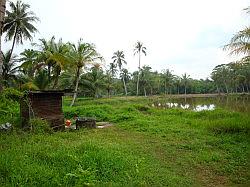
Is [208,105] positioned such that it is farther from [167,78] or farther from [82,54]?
[167,78]

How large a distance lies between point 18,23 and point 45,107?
2075cm

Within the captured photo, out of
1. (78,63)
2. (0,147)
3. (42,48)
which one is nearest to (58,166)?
(0,147)

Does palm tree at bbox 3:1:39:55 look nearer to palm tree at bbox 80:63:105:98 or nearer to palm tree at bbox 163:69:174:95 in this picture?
palm tree at bbox 80:63:105:98

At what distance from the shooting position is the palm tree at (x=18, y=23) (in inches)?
1264

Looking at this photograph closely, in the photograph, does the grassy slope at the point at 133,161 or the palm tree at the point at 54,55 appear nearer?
the grassy slope at the point at 133,161

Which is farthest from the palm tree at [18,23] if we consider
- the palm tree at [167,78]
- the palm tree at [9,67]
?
the palm tree at [167,78]

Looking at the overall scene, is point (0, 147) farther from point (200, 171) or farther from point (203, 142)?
point (203, 142)

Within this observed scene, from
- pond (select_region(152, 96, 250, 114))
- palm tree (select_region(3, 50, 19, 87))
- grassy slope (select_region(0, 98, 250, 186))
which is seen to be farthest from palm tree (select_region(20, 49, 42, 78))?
grassy slope (select_region(0, 98, 250, 186))

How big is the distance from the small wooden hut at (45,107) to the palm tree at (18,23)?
19769 mm

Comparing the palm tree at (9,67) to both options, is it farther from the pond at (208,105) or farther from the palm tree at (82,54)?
the pond at (208,105)

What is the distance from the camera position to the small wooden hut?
45.8 feet

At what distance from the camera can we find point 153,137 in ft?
42.7

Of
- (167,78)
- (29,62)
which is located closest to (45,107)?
(29,62)

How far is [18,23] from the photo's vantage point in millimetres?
32219
